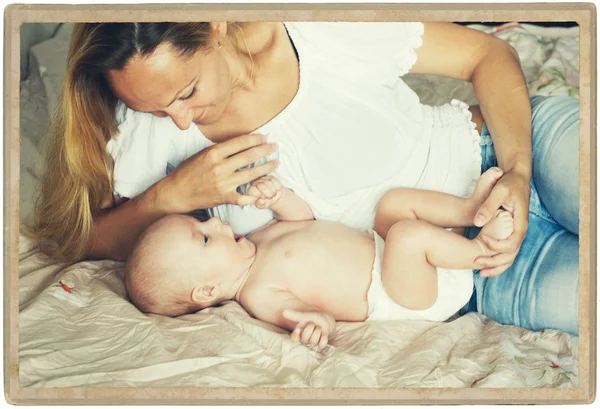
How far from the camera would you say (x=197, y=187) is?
164 centimetres

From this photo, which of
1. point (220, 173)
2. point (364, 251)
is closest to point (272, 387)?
point (364, 251)

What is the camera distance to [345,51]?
5.42 feet

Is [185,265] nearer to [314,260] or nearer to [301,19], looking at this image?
[314,260]

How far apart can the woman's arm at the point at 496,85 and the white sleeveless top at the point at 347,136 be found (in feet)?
0.15

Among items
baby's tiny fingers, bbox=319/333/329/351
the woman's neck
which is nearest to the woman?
the woman's neck

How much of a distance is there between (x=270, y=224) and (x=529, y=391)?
0.66 m

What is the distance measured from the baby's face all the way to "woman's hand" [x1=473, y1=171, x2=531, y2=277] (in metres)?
0.50

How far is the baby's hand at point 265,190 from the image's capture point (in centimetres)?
164

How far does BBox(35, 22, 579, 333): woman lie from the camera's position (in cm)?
164

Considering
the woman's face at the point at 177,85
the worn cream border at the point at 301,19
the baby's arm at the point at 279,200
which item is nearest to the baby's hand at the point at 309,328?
the worn cream border at the point at 301,19

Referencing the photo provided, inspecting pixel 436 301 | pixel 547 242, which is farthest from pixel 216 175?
pixel 547 242

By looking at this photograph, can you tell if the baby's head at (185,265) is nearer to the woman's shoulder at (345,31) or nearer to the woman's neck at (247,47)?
the woman's neck at (247,47)

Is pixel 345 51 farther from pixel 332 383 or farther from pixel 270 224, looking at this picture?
pixel 332 383

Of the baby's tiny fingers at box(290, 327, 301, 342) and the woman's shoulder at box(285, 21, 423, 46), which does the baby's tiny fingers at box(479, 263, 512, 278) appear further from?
the woman's shoulder at box(285, 21, 423, 46)
